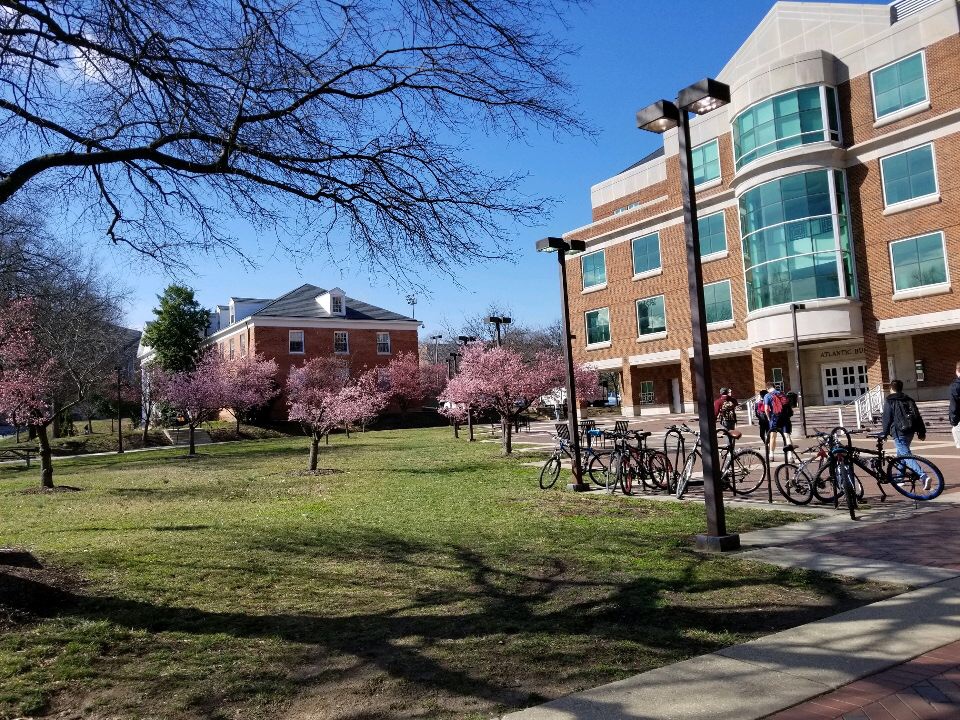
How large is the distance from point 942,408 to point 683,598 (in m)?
23.5

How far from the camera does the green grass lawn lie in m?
4.14

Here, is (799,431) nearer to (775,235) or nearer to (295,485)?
(775,235)

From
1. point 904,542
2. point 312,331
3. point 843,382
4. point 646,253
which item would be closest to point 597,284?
point 646,253

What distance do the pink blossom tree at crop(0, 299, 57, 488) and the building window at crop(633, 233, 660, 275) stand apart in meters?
29.8

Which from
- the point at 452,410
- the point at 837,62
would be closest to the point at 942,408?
the point at 837,62

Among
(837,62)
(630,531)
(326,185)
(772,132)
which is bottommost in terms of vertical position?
(630,531)

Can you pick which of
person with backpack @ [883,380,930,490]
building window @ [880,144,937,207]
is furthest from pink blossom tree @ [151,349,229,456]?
building window @ [880,144,937,207]

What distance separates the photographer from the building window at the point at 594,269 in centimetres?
4350

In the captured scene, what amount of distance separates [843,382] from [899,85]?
1352cm

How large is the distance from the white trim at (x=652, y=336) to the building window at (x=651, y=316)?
12cm

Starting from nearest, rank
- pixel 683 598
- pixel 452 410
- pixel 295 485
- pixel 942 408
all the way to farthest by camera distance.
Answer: pixel 683 598
pixel 295 485
pixel 942 408
pixel 452 410

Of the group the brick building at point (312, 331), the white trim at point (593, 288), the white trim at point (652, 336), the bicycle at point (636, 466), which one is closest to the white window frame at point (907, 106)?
the white trim at point (652, 336)

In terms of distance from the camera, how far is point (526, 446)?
25.5m

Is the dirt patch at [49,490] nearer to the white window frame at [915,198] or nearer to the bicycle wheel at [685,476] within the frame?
the bicycle wheel at [685,476]
